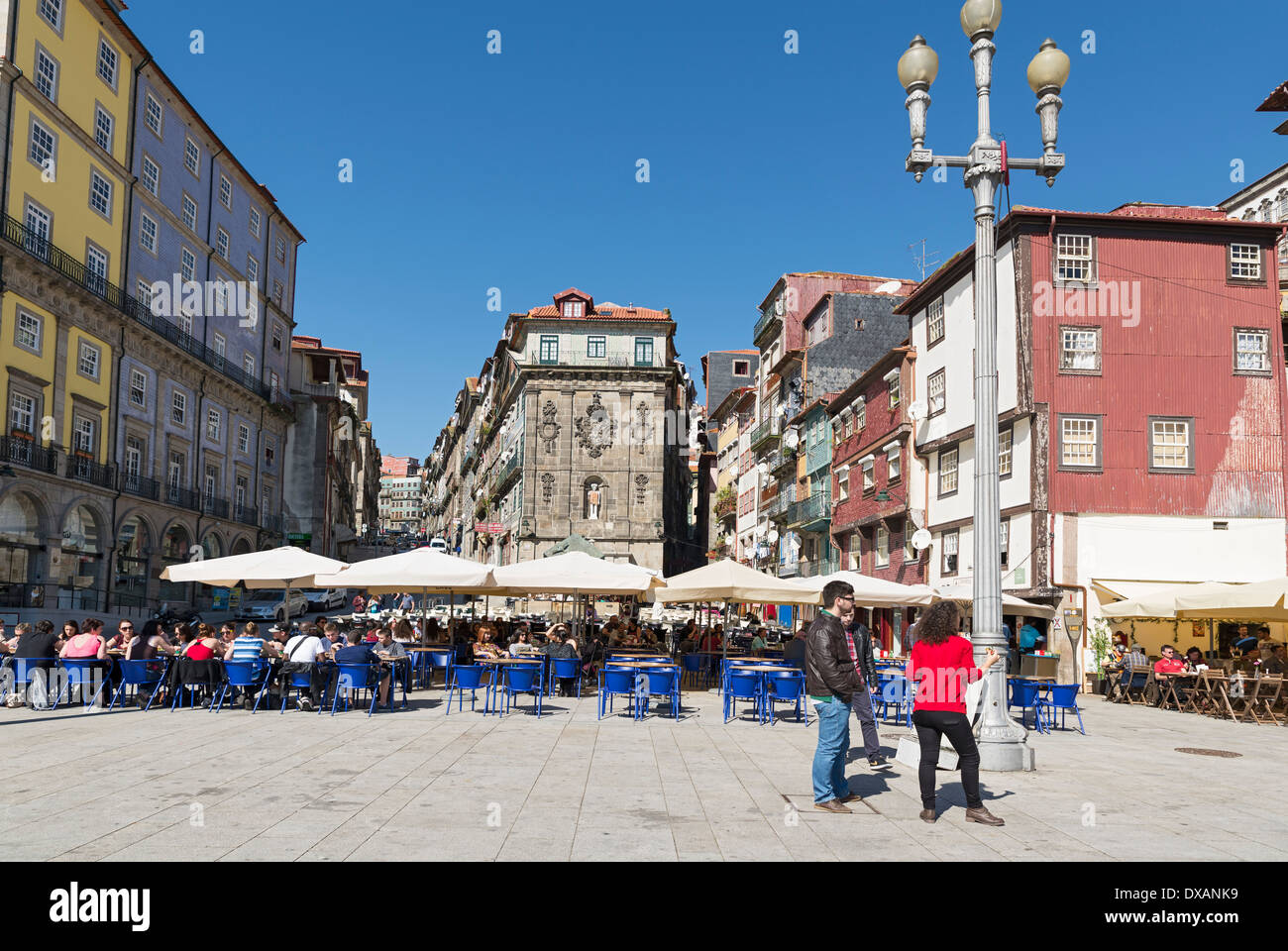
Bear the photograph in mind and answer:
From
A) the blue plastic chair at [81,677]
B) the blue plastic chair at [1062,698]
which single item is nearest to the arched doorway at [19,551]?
the blue plastic chair at [81,677]

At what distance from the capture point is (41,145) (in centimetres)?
3306

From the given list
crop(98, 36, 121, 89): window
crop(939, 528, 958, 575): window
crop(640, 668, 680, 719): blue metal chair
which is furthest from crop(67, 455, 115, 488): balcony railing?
crop(939, 528, 958, 575): window

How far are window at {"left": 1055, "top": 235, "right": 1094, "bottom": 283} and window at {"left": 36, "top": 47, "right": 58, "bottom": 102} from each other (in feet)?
104

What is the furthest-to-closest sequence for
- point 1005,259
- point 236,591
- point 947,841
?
point 236,591
point 1005,259
point 947,841

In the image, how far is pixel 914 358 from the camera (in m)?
34.4

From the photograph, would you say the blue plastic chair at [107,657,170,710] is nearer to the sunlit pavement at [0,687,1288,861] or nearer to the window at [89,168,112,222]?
the sunlit pavement at [0,687,1288,861]

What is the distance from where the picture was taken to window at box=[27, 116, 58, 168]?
107 ft

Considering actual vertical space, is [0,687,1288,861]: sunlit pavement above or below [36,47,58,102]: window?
below

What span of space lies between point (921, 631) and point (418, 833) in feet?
13.2

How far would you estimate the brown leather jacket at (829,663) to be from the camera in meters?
8.07

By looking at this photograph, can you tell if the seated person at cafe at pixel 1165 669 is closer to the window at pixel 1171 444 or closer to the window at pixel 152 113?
the window at pixel 1171 444

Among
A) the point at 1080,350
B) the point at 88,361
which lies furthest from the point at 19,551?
the point at 1080,350
